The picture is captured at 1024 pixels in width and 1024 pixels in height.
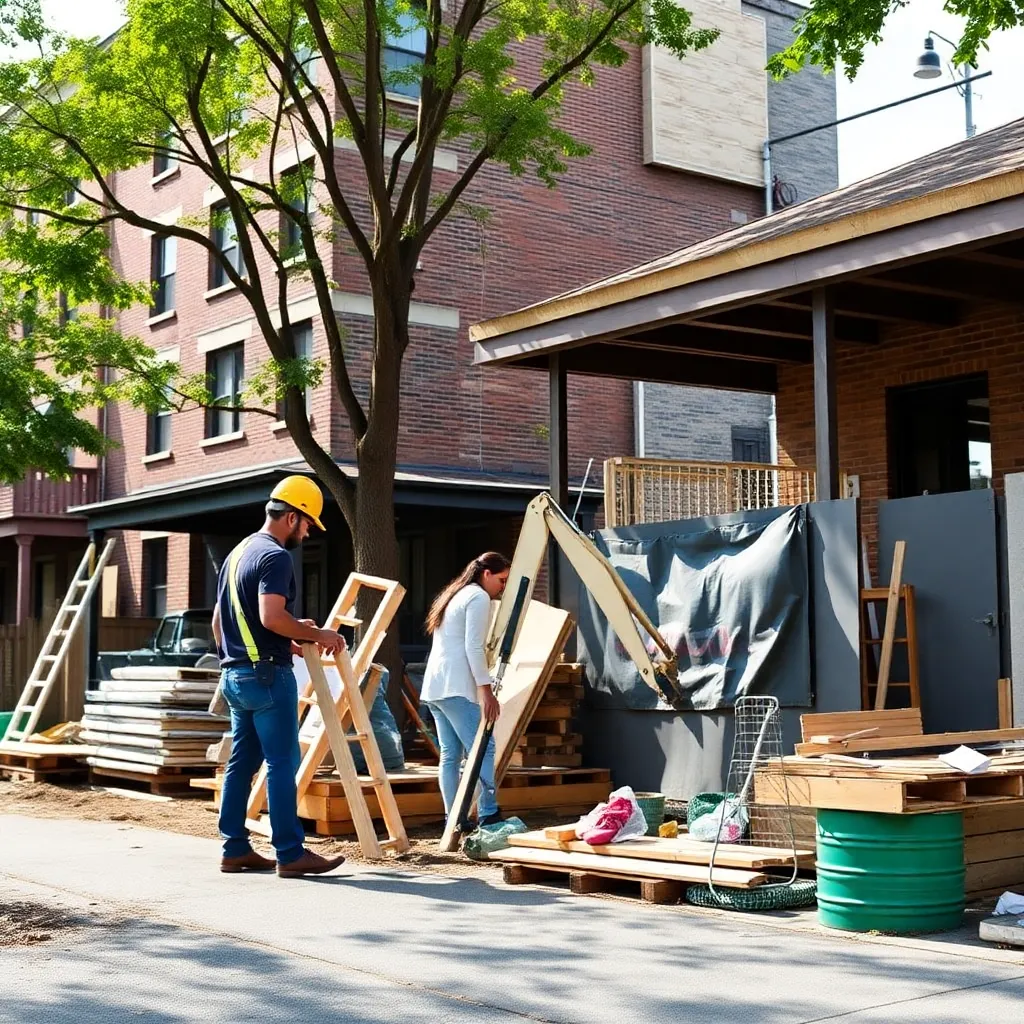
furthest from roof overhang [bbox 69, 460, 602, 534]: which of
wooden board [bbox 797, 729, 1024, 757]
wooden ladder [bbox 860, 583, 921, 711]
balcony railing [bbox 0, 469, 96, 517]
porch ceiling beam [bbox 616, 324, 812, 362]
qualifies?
wooden board [bbox 797, 729, 1024, 757]

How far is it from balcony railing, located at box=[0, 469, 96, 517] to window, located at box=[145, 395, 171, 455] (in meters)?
1.56

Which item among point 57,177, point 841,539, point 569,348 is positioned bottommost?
point 841,539

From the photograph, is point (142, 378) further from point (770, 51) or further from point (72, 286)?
point (770, 51)

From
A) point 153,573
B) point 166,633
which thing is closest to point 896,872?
point 166,633

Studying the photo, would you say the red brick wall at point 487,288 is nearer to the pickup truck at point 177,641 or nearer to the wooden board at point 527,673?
the pickup truck at point 177,641

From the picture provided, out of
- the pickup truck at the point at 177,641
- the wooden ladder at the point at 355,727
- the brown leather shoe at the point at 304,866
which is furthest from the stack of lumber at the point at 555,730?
the pickup truck at the point at 177,641

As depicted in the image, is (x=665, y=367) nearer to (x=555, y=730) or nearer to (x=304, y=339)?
(x=555, y=730)

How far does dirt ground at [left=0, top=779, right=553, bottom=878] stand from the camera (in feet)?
32.7

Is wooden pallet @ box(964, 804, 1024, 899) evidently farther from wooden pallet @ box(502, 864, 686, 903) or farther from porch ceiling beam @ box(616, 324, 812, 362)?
porch ceiling beam @ box(616, 324, 812, 362)

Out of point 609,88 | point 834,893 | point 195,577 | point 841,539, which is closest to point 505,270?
point 609,88

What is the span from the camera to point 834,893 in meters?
7.43

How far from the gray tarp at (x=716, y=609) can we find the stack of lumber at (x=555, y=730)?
26 centimetres

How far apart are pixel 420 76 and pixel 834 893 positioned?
10148 mm

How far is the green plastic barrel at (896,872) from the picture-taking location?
727cm
